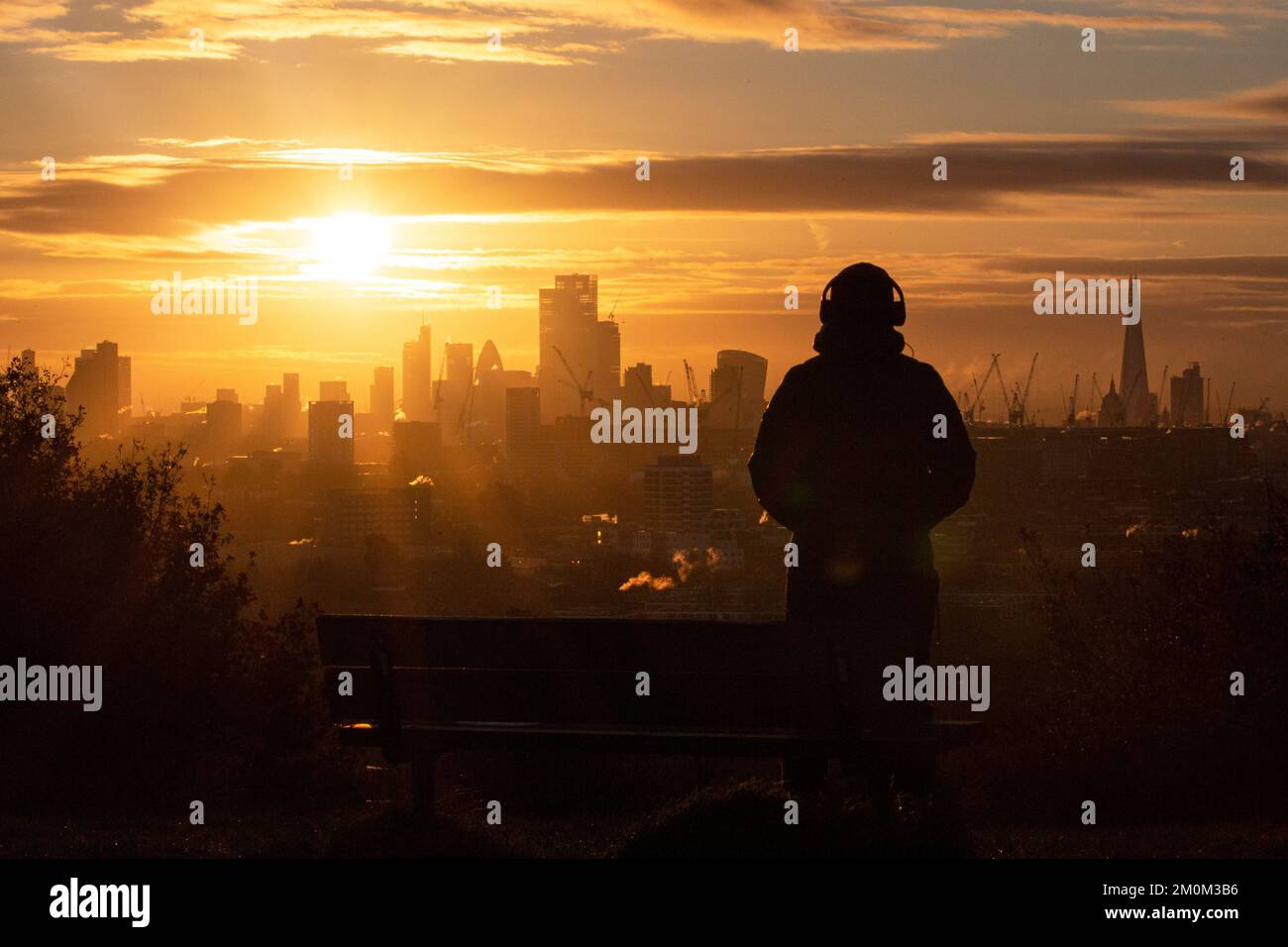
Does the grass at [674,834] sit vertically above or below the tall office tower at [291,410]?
below

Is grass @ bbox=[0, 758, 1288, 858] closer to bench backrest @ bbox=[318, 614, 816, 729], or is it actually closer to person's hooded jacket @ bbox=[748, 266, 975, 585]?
bench backrest @ bbox=[318, 614, 816, 729]

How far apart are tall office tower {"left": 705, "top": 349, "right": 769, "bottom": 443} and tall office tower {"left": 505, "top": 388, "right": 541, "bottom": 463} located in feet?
60.8

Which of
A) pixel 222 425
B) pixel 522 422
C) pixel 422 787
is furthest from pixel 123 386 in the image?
pixel 522 422

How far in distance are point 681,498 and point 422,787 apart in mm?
98110

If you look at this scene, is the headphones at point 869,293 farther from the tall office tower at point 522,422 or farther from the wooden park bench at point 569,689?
the tall office tower at point 522,422

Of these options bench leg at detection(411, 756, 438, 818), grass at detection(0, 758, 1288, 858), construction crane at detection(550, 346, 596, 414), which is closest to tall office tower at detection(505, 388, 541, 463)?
construction crane at detection(550, 346, 596, 414)

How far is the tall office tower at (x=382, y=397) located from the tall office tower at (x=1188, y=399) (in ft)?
282

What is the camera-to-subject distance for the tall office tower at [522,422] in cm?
15975

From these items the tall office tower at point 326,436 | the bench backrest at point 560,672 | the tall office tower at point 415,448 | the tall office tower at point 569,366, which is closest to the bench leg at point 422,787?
the bench backrest at point 560,672

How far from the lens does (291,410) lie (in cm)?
14738

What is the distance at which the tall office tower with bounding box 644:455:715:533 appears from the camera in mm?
103188

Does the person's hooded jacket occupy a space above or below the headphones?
below
